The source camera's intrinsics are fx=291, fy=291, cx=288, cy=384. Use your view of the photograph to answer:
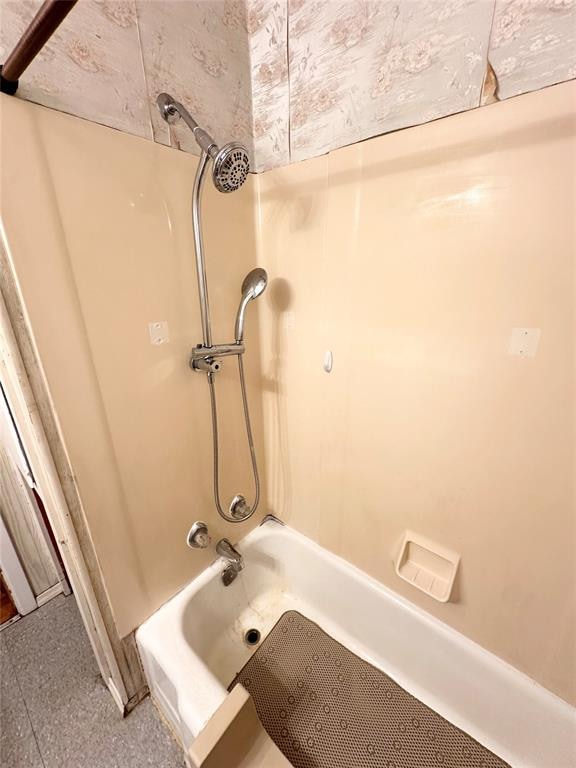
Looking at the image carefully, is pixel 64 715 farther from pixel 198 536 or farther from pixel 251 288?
pixel 251 288

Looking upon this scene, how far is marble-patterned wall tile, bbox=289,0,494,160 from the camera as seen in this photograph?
25.6 inches

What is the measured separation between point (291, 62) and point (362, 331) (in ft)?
2.77

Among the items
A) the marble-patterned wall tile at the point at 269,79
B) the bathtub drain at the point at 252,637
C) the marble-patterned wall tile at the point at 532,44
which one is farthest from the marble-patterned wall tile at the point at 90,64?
the bathtub drain at the point at 252,637

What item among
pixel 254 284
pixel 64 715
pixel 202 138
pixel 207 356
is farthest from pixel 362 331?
pixel 64 715

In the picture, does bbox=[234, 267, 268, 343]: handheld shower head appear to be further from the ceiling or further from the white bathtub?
the white bathtub

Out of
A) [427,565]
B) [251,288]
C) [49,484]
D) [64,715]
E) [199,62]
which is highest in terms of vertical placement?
[199,62]

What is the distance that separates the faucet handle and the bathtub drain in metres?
0.47

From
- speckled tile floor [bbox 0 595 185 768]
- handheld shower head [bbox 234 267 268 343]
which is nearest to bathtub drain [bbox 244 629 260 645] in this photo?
speckled tile floor [bbox 0 595 185 768]

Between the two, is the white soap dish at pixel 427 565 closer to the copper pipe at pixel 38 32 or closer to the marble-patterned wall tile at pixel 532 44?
the marble-patterned wall tile at pixel 532 44

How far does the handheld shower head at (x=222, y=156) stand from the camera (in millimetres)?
678

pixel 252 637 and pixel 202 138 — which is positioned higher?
pixel 202 138

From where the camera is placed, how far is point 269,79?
946 millimetres

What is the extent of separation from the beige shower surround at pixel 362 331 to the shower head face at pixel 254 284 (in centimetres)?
10

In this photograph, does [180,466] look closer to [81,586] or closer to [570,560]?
[81,586]
